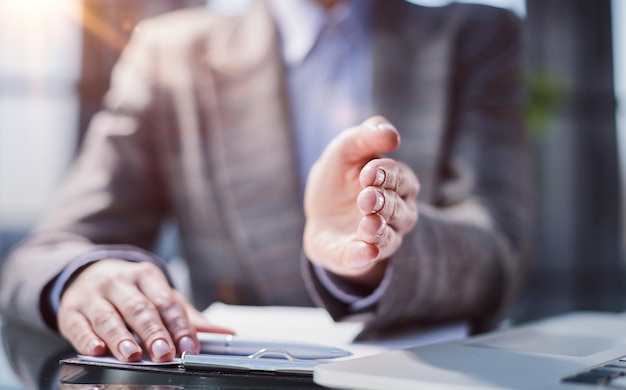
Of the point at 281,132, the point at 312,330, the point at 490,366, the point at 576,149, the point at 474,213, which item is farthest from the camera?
the point at 576,149

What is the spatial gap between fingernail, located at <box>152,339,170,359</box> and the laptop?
97 mm

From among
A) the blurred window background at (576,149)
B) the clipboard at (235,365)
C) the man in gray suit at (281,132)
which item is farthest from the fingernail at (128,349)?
the blurred window background at (576,149)

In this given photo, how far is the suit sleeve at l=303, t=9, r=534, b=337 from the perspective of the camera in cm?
46

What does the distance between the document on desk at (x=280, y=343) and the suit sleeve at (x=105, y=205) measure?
0.34ft

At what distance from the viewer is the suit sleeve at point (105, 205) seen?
468 mm

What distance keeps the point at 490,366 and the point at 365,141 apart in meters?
0.13

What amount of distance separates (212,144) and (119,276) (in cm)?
45

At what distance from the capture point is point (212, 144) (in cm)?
83

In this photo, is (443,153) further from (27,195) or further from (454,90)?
(27,195)

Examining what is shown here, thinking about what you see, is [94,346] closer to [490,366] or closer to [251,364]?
[251,364]

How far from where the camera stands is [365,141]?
0.34 metres

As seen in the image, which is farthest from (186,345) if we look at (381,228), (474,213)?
(474,213)

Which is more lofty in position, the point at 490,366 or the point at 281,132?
the point at 281,132

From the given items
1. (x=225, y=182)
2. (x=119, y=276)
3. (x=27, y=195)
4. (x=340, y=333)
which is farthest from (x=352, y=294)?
(x=27, y=195)
